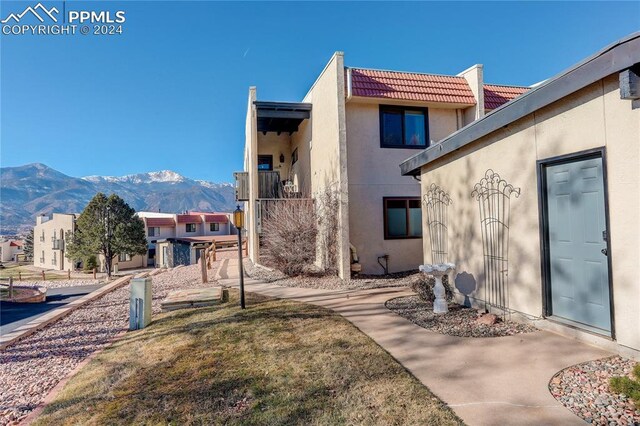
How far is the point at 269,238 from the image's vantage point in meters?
9.80

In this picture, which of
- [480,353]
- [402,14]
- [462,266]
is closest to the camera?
[480,353]

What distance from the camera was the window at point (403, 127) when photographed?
10.3 metres

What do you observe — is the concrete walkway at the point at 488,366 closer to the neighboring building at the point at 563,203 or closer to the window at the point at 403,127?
the neighboring building at the point at 563,203

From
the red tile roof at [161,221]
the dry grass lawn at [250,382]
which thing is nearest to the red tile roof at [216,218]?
the red tile roof at [161,221]

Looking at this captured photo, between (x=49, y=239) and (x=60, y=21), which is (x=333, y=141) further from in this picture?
(x=49, y=239)

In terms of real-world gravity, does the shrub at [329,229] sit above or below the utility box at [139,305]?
above

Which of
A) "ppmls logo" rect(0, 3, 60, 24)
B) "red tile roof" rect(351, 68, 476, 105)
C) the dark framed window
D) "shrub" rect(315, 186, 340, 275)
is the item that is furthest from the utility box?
the dark framed window

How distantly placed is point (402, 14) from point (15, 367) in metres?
13.2

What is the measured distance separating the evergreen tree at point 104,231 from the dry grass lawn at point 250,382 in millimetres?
28311

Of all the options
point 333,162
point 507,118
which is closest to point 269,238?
point 333,162

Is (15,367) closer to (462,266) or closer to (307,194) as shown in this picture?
(462,266)

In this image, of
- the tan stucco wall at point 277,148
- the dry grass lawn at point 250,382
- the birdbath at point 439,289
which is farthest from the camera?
the tan stucco wall at point 277,148

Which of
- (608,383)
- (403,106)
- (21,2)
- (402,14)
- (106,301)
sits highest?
(402,14)

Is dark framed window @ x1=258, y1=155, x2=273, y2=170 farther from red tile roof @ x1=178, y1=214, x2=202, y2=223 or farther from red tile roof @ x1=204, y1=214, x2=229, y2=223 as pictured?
red tile roof @ x1=204, y1=214, x2=229, y2=223
